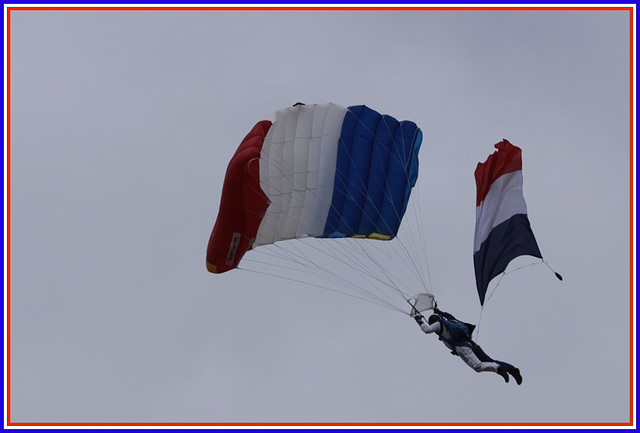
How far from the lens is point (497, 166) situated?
595 inches

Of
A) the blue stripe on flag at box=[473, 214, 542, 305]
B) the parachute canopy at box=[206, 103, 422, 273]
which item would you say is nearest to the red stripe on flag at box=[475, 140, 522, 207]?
the blue stripe on flag at box=[473, 214, 542, 305]

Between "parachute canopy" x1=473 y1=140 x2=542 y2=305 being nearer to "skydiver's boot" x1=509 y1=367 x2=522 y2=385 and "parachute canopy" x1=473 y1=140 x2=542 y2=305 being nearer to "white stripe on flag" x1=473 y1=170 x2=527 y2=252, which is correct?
"white stripe on flag" x1=473 y1=170 x2=527 y2=252

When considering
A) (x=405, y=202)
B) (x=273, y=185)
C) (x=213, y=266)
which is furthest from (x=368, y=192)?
(x=213, y=266)

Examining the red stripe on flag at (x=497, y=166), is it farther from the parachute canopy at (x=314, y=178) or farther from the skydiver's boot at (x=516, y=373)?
the skydiver's boot at (x=516, y=373)

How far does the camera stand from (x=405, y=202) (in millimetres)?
15859

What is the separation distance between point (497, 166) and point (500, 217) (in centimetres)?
93

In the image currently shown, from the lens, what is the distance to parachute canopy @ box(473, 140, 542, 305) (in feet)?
46.3

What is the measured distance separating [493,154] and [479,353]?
3762 mm

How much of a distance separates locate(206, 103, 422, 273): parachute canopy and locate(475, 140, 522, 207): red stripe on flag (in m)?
1.15

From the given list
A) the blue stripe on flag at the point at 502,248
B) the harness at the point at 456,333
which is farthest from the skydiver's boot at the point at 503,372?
the blue stripe on flag at the point at 502,248

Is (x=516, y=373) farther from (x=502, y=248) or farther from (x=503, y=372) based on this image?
(x=502, y=248)

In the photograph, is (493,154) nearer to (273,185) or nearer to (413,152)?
(413,152)

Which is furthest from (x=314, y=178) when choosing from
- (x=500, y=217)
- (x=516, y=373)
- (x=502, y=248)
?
(x=516, y=373)

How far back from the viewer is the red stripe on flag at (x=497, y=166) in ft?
48.7
